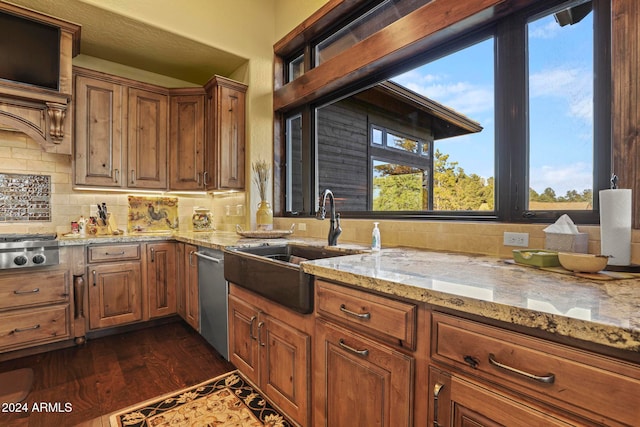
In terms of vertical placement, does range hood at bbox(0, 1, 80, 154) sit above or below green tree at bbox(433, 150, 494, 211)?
above

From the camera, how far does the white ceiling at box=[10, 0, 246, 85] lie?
8.11 feet

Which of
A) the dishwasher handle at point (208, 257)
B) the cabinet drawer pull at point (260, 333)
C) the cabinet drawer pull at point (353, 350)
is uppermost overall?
the dishwasher handle at point (208, 257)

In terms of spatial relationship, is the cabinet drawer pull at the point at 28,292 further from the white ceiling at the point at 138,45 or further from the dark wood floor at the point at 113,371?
the white ceiling at the point at 138,45

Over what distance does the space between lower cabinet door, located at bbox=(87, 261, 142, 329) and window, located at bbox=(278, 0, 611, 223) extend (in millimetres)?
2092

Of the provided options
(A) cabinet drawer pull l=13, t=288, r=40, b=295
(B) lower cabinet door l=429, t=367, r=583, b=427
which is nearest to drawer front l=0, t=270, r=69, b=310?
(A) cabinet drawer pull l=13, t=288, r=40, b=295

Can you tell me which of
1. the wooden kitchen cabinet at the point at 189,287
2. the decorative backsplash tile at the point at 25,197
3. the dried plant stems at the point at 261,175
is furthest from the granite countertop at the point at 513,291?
the decorative backsplash tile at the point at 25,197

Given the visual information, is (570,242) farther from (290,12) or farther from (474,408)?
(290,12)

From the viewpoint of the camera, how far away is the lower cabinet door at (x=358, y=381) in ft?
3.44

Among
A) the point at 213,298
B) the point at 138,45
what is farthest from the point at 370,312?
the point at 138,45

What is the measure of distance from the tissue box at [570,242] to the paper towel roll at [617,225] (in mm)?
119

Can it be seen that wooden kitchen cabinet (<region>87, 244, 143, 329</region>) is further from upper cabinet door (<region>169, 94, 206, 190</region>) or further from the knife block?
upper cabinet door (<region>169, 94, 206, 190</region>)

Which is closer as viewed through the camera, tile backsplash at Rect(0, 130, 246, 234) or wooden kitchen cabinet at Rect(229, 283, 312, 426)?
wooden kitchen cabinet at Rect(229, 283, 312, 426)

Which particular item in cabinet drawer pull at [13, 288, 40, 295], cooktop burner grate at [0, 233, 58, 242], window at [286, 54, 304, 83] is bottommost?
cabinet drawer pull at [13, 288, 40, 295]

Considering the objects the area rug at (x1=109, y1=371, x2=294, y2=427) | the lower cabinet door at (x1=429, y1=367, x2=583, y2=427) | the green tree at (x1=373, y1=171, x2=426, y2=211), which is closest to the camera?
the lower cabinet door at (x1=429, y1=367, x2=583, y2=427)
